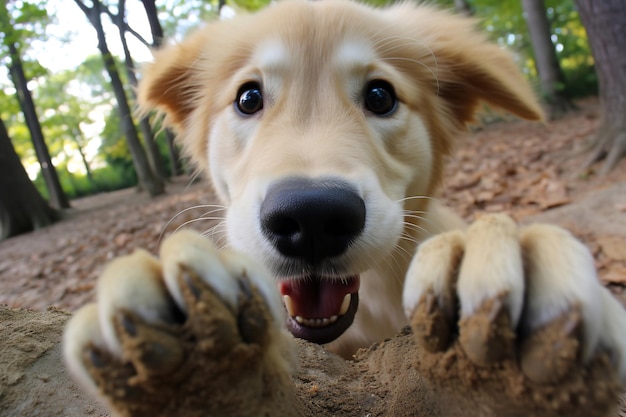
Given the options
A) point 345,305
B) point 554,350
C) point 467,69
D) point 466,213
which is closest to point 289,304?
point 345,305

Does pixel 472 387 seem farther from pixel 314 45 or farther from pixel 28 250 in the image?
pixel 28 250

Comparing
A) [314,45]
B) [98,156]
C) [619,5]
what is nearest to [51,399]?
[314,45]

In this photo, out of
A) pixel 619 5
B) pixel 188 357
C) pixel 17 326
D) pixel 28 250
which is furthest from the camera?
pixel 28 250

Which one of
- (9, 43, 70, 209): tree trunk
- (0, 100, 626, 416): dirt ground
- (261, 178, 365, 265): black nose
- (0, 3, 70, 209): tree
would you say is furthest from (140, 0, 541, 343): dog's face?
(9, 43, 70, 209): tree trunk

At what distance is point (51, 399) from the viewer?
1203 millimetres

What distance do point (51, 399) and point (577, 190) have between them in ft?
14.5

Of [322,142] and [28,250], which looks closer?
[322,142]

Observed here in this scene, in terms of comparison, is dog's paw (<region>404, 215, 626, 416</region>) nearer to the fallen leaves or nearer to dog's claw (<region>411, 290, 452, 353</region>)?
dog's claw (<region>411, 290, 452, 353</region>)

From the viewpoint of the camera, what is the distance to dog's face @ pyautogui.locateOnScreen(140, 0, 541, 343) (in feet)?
4.48

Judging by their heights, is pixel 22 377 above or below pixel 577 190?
above

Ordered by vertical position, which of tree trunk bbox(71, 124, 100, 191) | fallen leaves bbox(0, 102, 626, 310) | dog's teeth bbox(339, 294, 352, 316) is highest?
tree trunk bbox(71, 124, 100, 191)

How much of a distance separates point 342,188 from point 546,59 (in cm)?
1022

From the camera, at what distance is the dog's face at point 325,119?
4.48 feet

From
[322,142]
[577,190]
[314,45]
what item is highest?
[314,45]
